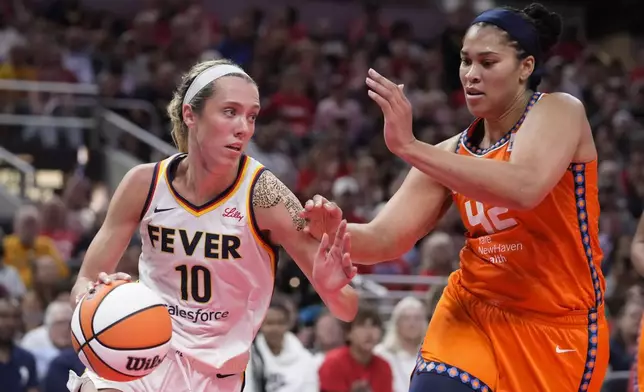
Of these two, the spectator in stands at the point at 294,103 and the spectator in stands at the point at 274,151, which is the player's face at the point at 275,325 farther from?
the spectator in stands at the point at 294,103

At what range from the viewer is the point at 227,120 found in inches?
164

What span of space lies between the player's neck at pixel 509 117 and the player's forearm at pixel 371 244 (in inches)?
22.8

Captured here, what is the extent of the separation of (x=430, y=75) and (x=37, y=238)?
6.82 metres

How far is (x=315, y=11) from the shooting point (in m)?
16.8

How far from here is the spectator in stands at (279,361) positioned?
7.50 meters

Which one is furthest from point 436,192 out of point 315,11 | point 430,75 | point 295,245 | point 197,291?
point 315,11

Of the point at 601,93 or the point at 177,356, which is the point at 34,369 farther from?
the point at 601,93

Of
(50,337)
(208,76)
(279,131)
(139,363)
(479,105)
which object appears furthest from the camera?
(279,131)

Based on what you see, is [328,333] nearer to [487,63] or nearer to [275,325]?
[275,325]

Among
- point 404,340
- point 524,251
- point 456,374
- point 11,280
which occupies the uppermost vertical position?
point 524,251

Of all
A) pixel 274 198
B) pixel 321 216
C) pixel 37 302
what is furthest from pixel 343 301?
pixel 37 302

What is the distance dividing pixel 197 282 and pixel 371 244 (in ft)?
2.38

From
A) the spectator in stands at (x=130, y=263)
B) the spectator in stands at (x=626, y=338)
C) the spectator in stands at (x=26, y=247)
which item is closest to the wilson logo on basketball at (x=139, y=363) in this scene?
the spectator in stands at (x=130, y=263)

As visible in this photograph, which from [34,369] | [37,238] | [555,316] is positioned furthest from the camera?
[37,238]
